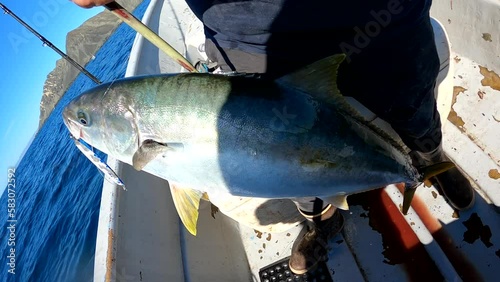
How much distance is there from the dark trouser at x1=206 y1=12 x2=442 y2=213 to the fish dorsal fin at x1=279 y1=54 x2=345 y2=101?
378mm

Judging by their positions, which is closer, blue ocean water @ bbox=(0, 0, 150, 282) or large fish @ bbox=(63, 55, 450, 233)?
large fish @ bbox=(63, 55, 450, 233)

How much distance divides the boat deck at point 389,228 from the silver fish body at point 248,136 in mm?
1208

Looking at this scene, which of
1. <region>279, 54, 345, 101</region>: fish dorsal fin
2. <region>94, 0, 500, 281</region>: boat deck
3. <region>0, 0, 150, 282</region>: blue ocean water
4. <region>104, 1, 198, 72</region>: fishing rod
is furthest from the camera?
<region>0, 0, 150, 282</region>: blue ocean water

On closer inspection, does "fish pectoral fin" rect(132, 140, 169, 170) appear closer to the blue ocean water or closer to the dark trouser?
the dark trouser

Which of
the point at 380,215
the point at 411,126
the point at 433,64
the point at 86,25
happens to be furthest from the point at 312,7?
the point at 86,25

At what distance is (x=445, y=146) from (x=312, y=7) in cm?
186

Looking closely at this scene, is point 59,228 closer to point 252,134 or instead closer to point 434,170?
point 252,134

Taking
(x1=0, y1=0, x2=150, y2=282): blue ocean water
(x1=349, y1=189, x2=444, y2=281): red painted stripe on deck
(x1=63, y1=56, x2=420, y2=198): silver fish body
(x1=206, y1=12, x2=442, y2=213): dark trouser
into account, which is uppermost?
(x1=63, y1=56, x2=420, y2=198): silver fish body

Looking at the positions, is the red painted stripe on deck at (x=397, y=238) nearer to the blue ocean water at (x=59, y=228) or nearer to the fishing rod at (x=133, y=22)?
the fishing rod at (x=133, y=22)

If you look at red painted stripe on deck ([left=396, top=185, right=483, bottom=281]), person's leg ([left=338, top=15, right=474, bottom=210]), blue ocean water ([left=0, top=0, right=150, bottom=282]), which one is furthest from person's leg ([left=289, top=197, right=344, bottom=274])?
blue ocean water ([left=0, top=0, right=150, bottom=282])

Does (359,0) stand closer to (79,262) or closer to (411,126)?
(411,126)

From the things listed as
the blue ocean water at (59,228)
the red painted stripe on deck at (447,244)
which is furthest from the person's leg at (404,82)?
the blue ocean water at (59,228)

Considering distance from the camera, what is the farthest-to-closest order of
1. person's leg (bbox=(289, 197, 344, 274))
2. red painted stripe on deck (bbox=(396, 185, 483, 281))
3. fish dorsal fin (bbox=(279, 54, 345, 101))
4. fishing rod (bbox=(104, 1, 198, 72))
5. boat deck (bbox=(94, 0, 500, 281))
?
person's leg (bbox=(289, 197, 344, 274)), boat deck (bbox=(94, 0, 500, 281)), red painted stripe on deck (bbox=(396, 185, 483, 281)), fishing rod (bbox=(104, 1, 198, 72)), fish dorsal fin (bbox=(279, 54, 345, 101))

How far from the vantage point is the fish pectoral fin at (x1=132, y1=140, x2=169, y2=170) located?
134 cm
